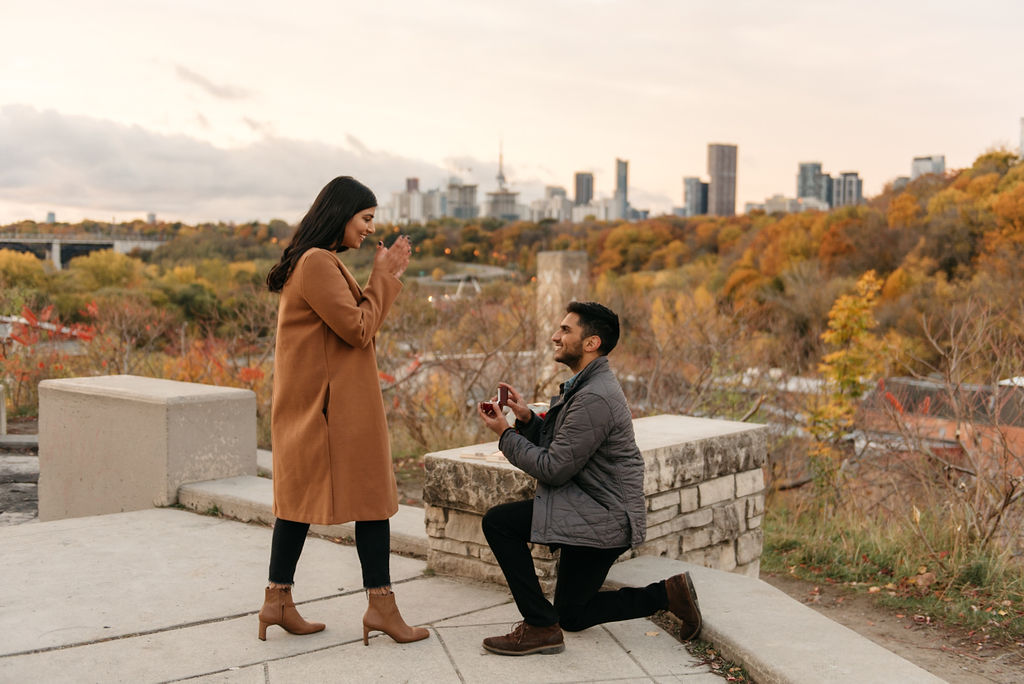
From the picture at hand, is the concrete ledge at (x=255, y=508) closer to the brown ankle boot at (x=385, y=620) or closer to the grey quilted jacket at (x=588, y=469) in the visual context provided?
the brown ankle boot at (x=385, y=620)

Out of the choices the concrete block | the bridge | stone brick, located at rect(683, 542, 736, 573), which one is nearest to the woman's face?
stone brick, located at rect(683, 542, 736, 573)

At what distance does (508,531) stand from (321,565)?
67.9 inches

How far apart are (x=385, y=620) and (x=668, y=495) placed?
192 centimetres

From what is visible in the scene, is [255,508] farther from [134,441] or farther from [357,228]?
[357,228]

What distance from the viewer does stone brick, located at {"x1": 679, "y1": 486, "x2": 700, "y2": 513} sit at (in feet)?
17.5

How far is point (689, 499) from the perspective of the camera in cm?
540

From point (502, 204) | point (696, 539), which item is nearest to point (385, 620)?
point (696, 539)

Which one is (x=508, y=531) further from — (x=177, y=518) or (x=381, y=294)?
(x=177, y=518)

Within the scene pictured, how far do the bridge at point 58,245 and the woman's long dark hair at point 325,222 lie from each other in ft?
103

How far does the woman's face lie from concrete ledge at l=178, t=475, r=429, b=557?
6.95ft

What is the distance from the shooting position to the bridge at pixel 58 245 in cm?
3344

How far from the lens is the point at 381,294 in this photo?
3836mm

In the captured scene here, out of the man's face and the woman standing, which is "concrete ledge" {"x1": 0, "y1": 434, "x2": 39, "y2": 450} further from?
the man's face

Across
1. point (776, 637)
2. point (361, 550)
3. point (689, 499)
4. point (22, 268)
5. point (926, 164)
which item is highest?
point (926, 164)
